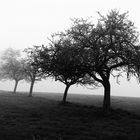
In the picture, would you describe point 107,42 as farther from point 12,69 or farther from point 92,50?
point 12,69

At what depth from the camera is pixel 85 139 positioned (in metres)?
13.5

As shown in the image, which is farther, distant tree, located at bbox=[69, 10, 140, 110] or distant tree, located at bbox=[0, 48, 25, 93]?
distant tree, located at bbox=[0, 48, 25, 93]

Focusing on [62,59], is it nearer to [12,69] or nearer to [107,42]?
[107,42]

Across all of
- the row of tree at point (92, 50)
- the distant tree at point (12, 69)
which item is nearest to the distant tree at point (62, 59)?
the row of tree at point (92, 50)

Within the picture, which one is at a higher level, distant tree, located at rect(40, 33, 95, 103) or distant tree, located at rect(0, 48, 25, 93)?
distant tree, located at rect(0, 48, 25, 93)

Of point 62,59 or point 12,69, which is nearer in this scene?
point 62,59

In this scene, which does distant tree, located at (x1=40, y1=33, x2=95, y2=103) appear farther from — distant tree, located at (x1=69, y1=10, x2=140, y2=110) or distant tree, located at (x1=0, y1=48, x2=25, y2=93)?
distant tree, located at (x1=0, y1=48, x2=25, y2=93)

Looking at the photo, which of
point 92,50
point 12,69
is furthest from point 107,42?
point 12,69

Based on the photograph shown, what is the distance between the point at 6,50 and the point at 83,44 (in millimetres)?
54147

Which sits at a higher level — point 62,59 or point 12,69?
point 12,69

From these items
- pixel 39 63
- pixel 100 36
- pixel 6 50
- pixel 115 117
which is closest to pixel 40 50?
pixel 39 63

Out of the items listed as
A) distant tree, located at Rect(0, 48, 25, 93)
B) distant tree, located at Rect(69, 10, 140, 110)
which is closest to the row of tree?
distant tree, located at Rect(69, 10, 140, 110)

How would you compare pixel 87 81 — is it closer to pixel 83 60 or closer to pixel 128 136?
pixel 83 60

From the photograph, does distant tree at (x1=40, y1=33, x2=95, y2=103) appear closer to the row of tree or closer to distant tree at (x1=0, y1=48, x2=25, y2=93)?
the row of tree
